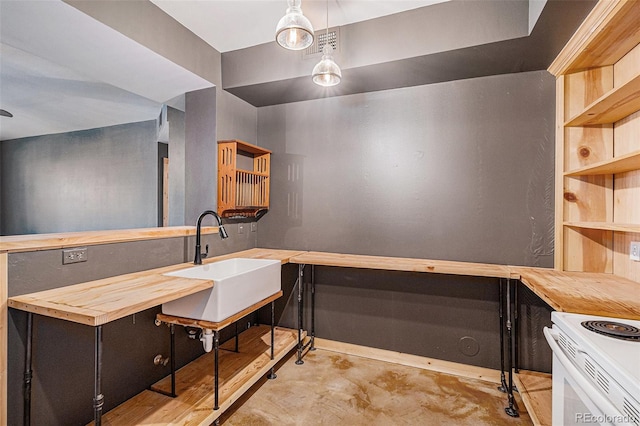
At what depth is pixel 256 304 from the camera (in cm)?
206

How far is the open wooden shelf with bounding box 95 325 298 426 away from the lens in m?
1.71

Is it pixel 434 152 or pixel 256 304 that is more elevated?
pixel 434 152

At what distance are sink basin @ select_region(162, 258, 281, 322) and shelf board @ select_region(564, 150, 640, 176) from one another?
1982 millimetres

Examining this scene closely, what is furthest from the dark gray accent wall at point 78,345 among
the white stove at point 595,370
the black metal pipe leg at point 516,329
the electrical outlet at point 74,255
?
the black metal pipe leg at point 516,329

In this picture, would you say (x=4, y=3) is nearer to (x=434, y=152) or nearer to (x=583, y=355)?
(x=434, y=152)

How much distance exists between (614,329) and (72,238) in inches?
94.9

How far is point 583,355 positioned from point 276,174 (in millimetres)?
2596

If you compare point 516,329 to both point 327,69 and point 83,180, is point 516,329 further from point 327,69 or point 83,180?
point 83,180

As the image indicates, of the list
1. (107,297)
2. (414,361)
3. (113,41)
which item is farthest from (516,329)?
(113,41)

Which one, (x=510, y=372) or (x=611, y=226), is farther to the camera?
(x=510, y=372)

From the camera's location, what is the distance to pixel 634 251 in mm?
1716

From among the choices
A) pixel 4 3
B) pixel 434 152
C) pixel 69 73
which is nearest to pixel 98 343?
pixel 4 3

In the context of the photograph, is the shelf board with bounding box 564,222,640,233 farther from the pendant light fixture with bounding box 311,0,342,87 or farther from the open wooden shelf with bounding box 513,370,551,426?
the pendant light fixture with bounding box 311,0,342,87

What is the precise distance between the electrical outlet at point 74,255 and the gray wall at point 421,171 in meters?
1.65
